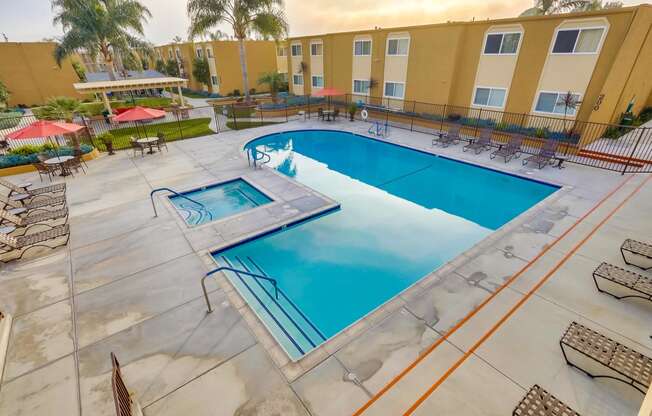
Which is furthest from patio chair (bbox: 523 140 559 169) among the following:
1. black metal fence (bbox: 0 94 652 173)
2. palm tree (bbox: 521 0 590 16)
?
palm tree (bbox: 521 0 590 16)

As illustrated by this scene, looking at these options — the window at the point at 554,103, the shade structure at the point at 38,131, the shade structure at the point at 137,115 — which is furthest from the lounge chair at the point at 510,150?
the shade structure at the point at 38,131

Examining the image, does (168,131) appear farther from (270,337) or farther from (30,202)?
(270,337)

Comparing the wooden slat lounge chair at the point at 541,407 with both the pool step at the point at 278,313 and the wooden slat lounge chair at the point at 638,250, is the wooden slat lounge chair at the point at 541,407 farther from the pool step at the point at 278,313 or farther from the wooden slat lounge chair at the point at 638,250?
the wooden slat lounge chair at the point at 638,250

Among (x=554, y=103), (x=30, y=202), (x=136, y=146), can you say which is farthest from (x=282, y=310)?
(x=554, y=103)

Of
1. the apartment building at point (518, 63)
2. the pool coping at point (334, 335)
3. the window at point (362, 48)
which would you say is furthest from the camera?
the window at point (362, 48)

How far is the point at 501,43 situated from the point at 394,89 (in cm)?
808

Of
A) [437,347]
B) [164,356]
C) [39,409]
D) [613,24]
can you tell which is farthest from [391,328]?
[613,24]

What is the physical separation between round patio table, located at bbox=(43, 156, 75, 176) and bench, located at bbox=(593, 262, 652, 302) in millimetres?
18769

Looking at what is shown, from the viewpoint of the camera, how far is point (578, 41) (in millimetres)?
14727

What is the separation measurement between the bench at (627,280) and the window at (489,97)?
50.1 feet

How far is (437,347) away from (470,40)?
19999 mm

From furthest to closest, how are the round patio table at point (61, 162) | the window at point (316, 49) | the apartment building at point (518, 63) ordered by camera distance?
the window at point (316, 49) → the apartment building at point (518, 63) → the round patio table at point (61, 162)

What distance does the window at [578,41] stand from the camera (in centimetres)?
1423

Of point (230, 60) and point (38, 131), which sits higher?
point (230, 60)
